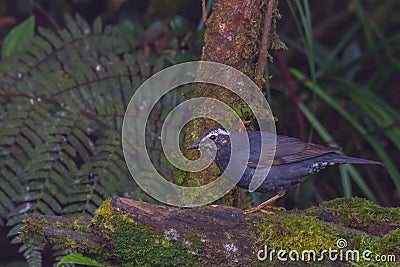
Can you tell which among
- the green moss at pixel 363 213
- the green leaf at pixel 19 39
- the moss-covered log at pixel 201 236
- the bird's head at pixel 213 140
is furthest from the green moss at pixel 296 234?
the green leaf at pixel 19 39

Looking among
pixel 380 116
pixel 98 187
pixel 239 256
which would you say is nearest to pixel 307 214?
pixel 239 256

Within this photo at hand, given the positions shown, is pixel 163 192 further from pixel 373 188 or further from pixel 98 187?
pixel 373 188

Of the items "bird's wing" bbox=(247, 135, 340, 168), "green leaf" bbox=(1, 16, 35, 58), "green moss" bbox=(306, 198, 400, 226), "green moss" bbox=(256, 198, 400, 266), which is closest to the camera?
"green moss" bbox=(256, 198, 400, 266)

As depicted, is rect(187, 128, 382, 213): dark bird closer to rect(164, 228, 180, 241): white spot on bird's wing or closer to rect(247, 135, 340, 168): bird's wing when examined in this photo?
rect(247, 135, 340, 168): bird's wing

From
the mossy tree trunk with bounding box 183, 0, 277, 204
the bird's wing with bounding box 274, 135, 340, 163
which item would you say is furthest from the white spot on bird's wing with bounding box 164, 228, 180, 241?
the bird's wing with bounding box 274, 135, 340, 163

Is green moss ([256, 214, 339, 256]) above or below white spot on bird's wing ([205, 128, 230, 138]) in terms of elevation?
below

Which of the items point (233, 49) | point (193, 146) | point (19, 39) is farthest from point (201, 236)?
point (19, 39)

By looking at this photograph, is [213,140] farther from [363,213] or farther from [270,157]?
[363,213]
